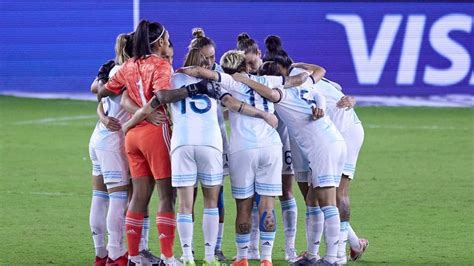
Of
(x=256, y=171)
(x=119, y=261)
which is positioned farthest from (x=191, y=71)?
(x=119, y=261)

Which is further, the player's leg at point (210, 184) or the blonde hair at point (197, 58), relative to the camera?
the blonde hair at point (197, 58)

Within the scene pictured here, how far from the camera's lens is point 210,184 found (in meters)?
8.48

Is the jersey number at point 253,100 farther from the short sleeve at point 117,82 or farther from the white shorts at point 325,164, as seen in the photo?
the short sleeve at point 117,82

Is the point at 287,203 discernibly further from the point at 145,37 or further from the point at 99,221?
the point at 145,37

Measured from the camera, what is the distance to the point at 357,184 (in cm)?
1379

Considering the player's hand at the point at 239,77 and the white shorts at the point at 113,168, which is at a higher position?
the player's hand at the point at 239,77

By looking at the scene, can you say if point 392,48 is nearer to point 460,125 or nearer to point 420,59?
point 420,59

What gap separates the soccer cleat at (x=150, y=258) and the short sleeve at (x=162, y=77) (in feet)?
4.52

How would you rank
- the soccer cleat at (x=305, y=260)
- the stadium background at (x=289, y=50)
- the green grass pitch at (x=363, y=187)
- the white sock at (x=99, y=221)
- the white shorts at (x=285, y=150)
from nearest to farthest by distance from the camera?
the white sock at (x=99, y=221) → the soccer cleat at (x=305, y=260) → the white shorts at (x=285, y=150) → the green grass pitch at (x=363, y=187) → the stadium background at (x=289, y=50)

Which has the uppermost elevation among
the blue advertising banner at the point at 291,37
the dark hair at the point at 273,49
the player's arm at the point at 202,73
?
the blue advertising banner at the point at 291,37

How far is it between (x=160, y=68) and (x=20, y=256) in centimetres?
228

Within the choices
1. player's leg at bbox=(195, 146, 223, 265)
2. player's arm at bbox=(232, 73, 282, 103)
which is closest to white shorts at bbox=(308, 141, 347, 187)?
player's arm at bbox=(232, 73, 282, 103)

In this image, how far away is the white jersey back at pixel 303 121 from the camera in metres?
8.89

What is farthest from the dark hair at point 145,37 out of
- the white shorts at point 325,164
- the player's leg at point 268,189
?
the white shorts at point 325,164
